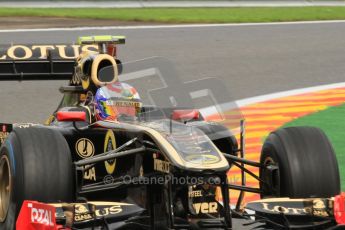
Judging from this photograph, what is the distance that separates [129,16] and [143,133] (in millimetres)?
15516

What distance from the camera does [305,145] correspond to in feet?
22.5

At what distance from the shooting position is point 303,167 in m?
6.77

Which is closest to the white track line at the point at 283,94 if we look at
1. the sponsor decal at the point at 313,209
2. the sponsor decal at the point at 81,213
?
the sponsor decal at the point at 313,209

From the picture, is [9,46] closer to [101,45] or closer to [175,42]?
[101,45]

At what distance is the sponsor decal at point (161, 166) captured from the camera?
6.27 metres

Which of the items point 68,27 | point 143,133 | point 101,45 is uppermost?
point 68,27

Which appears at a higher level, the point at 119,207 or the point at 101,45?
the point at 101,45

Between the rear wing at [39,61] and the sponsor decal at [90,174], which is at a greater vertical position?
the rear wing at [39,61]

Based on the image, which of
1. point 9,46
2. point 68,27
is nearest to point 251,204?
point 9,46

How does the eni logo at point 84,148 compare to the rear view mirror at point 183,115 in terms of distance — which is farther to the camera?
the eni logo at point 84,148

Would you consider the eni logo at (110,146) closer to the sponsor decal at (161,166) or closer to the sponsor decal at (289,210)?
the sponsor decal at (161,166)

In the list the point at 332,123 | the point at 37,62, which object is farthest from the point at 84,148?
the point at 332,123

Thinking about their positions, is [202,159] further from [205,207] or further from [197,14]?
[197,14]

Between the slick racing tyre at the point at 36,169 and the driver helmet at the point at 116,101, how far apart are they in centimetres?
95
